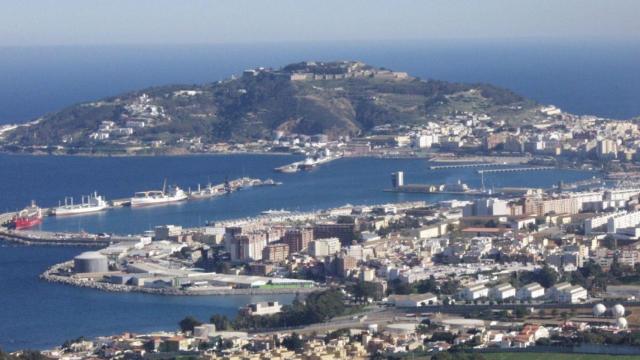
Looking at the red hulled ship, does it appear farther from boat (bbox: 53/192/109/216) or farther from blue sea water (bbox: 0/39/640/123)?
blue sea water (bbox: 0/39/640/123)

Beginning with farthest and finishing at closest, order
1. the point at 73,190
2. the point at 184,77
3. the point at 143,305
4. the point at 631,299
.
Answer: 1. the point at 184,77
2. the point at 73,190
3. the point at 143,305
4. the point at 631,299

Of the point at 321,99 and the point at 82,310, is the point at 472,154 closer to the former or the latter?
the point at 321,99

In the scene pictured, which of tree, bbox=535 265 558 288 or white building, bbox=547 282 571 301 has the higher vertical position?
white building, bbox=547 282 571 301

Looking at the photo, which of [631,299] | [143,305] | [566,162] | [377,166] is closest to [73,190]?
[377,166]

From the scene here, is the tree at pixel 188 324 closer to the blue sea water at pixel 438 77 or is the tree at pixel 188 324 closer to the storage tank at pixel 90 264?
the storage tank at pixel 90 264

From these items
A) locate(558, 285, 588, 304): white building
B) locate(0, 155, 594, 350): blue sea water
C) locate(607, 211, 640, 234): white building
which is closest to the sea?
locate(0, 155, 594, 350): blue sea water

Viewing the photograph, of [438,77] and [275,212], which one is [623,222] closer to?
[275,212]
